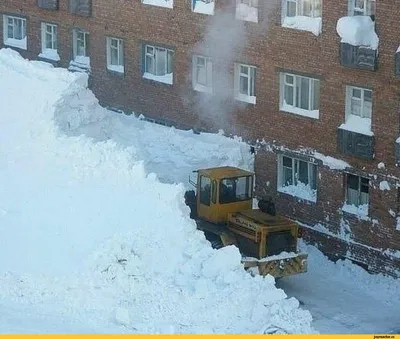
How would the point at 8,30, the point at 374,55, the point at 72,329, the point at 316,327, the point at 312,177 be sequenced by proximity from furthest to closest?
the point at 8,30 < the point at 312,177 < the point at 374,55 < the point at 316,327 < the point at 72,329

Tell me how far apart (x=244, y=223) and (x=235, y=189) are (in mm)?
1191

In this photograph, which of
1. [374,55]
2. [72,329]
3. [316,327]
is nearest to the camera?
[72,329]

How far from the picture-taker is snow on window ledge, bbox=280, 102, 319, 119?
120ft

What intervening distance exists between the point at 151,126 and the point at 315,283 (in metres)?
7.42

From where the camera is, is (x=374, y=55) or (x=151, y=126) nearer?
(x=374, y=55)

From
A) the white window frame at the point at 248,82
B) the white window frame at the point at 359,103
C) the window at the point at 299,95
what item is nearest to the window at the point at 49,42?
the white window frame at the point at 248,82

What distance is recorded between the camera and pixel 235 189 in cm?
3416

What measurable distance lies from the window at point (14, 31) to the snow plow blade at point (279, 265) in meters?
16.2

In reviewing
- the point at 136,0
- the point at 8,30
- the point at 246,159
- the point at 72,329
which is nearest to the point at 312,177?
the point at 246,159

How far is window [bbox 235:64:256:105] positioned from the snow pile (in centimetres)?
400

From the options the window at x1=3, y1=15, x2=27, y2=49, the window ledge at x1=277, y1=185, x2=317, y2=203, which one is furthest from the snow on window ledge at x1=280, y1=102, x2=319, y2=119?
the window at x1=3, y1=15, x2=27, y2=49

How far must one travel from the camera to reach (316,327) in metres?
31.9

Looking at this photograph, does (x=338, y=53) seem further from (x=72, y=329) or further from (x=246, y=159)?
(x=72, y=329)

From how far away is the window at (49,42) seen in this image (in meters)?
44.9
